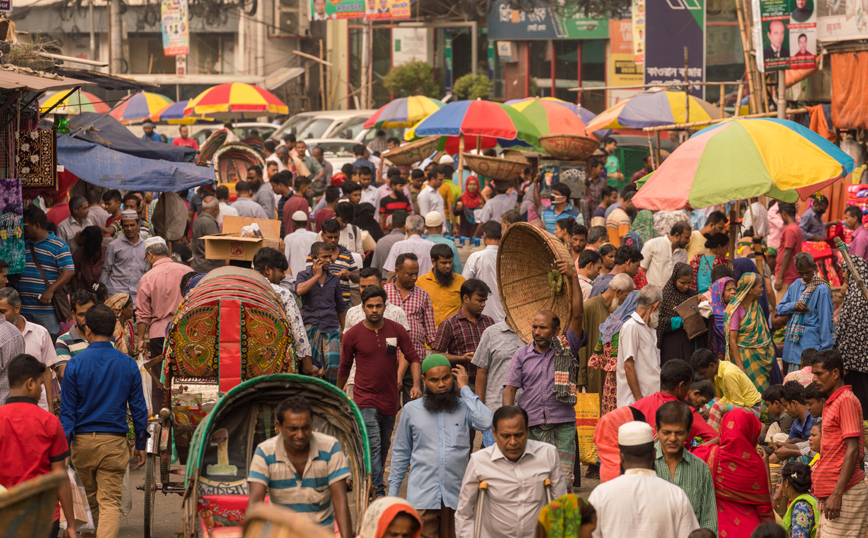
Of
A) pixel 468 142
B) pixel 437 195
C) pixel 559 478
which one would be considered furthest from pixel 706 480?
pixel 468 142

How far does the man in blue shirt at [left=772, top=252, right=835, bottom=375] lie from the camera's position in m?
9.79

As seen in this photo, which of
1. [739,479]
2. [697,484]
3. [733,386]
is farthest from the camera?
[733,386]

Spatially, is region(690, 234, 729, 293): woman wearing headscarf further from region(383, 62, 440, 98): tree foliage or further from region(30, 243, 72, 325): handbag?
region(383, 62, 440, 98): tree foliage

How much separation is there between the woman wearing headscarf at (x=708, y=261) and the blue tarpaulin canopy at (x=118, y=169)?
17.8ft

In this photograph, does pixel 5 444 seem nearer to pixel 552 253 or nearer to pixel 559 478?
pixel 559 478

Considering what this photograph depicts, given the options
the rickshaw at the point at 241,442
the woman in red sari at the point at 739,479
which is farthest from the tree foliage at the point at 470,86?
the woman in red sari at the point at 739,479

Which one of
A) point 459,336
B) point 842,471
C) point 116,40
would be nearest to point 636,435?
point 842,471

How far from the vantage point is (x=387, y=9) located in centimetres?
3231

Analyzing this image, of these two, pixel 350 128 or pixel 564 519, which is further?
A: pixel 350 128

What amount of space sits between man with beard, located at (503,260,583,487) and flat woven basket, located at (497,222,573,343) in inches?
12.7

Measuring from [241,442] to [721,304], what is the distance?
4.84 metres

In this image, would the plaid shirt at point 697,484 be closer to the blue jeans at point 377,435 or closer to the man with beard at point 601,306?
the blue jeans at point 377,435

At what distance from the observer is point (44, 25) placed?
41.5 meters

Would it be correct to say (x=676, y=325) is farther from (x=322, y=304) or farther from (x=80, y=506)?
(x=80, y=506)
